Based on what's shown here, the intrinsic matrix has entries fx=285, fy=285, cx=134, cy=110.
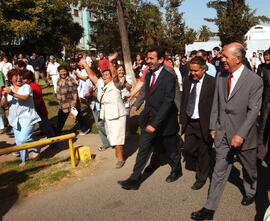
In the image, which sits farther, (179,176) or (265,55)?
(265,55)

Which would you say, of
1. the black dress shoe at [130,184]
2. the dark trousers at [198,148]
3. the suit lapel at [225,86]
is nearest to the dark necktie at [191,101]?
the dark trousers at [198,148]

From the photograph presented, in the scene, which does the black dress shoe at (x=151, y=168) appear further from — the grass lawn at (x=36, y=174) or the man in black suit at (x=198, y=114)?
the grass lawn at (x=36, y=174)

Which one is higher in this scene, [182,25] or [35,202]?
[182,25]

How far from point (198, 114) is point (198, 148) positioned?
0.54 meters

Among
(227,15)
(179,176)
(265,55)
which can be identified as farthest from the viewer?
(227,15)

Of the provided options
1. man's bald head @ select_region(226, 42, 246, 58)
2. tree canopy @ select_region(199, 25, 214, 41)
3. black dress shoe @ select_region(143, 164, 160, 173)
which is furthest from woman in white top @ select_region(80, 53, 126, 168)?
tree canopy @ select_region(199, 25, 214, 41)

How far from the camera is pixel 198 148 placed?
424 cm

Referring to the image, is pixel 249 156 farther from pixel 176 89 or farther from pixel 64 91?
pixel 64 91

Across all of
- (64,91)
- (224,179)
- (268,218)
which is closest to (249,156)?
(224,179)

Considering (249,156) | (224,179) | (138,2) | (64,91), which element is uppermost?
(138,2)

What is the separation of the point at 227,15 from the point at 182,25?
15.0ft

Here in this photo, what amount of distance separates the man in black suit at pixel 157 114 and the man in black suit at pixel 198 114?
21 cm

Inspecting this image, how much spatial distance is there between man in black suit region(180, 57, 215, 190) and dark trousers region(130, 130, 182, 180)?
0.21m

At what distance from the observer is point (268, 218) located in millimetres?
2330
